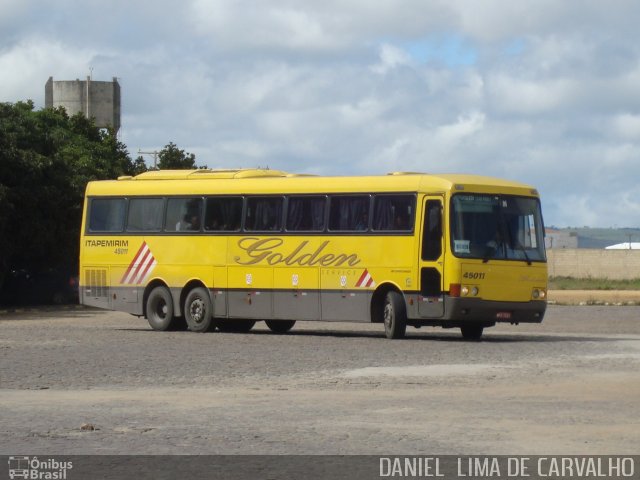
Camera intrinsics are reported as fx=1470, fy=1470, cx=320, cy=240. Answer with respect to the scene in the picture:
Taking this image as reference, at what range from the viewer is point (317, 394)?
55.5 ft

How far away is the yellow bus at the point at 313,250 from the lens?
28031 millimetres

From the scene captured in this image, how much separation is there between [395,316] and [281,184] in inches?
171

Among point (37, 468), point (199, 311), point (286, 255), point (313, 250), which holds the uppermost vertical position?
point (313, 250)

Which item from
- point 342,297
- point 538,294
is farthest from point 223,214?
point 538,294

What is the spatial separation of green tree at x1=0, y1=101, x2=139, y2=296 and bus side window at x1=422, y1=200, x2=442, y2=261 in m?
21.1

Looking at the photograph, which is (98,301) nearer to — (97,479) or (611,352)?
(611,352)

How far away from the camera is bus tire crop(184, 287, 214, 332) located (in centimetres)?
3178

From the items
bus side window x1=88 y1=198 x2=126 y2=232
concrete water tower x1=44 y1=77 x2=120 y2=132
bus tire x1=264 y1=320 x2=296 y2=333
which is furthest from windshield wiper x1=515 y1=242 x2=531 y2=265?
concrete water tower x1=44 y1=77 x2=120 y2=132

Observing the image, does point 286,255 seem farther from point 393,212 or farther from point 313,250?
point 393,212

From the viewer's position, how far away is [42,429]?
1317 cm

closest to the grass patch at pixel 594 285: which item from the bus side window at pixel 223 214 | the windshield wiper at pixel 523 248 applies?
the bus side window at pixel 223 214

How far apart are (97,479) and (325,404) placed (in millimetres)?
5606

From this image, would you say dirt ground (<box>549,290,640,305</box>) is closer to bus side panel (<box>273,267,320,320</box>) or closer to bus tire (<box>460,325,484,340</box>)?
bus tire (<box>460,325,484,340</box>)

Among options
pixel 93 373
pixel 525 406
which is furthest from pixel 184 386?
pixel 525 406
